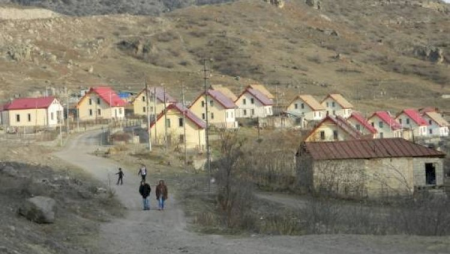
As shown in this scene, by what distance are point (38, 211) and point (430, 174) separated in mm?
25975

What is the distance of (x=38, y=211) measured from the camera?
17500 mm

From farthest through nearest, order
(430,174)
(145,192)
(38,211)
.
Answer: (430,174) → (145,192) → (38,211)

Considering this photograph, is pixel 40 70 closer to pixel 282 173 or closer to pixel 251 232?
pixel 282 173

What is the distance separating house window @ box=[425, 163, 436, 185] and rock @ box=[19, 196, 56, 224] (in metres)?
25.0

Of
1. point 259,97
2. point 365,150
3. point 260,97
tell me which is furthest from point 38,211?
point 260,97

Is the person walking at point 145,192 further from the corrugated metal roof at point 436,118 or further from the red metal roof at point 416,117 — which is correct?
the corrugated metal roof at point 436,118

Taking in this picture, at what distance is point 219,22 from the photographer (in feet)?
490

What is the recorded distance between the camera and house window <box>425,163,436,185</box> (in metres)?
37.9

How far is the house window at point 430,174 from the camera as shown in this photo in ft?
124

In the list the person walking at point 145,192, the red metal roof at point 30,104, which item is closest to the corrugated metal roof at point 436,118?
the red metal roof at point 30,104

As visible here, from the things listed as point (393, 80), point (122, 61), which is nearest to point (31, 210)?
point (122, 61)

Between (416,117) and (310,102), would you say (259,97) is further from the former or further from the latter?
(416,117)

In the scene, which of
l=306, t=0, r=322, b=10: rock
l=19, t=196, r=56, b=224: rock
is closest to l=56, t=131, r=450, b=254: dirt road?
l=19, t=196, r=56, b=224: rock

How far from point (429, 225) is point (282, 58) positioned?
107m
